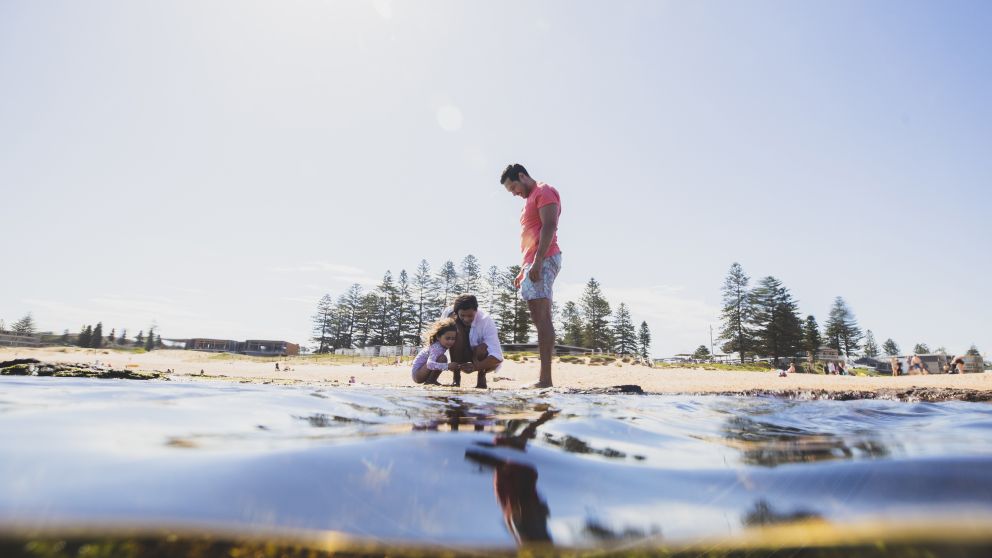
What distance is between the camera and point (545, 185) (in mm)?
4977

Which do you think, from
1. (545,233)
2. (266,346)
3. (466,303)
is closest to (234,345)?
(266,346)

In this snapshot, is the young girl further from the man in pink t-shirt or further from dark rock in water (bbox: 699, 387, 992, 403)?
dark rock in water (bbox: 699, 387, 992, 403)

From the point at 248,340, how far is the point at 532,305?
5663 cm


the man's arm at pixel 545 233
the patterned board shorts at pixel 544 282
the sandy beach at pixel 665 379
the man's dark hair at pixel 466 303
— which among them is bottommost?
the sandy beach at pixel 665 379

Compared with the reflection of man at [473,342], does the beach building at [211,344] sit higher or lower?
lower

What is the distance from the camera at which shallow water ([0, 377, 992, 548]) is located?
2.54 feet

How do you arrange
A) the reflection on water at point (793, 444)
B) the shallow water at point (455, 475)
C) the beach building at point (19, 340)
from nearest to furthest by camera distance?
the shallow water at point (455, 475) → the reflection on water at point (793, 444) → the beach building at point (19, 340)

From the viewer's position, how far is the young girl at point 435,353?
17.0 feet

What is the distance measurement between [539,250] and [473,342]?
1533 millimetres

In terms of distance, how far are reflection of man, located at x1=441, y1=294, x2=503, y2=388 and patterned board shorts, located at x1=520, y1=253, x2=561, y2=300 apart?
2.26 feet

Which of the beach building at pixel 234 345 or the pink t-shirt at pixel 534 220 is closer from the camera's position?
the pink t-shirt at pixel 534 220

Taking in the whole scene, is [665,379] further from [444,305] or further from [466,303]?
[444,305]

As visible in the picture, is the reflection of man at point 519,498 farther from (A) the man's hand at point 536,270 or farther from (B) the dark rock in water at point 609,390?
(A) the man's hand at point 536,270

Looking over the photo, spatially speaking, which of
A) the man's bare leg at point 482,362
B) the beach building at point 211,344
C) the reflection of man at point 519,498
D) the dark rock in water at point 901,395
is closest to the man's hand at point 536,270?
the man's bare leg at point 482,362
